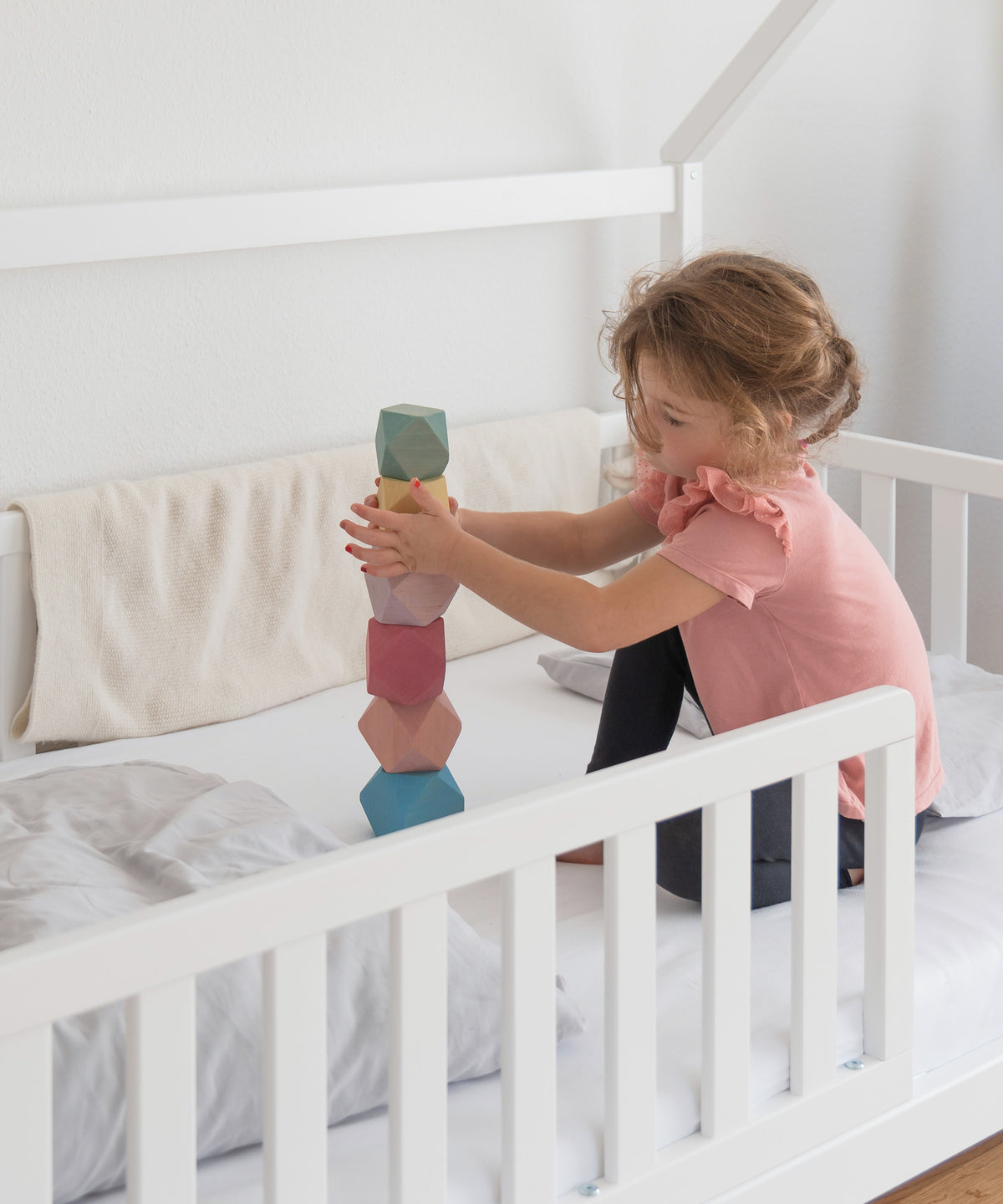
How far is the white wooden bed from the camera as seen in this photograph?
0.60 meters

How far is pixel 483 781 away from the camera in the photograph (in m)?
1.29

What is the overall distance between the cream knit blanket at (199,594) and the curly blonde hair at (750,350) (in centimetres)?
56

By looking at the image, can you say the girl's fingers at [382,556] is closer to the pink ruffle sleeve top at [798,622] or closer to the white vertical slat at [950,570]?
the pink ruffle sleeve top at [798,622]

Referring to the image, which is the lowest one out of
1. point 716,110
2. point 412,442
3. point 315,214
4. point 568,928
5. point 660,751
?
point 568,928

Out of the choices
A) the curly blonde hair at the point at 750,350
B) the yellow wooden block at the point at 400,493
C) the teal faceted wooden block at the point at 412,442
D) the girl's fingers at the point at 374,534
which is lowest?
the girl's fingers at the point at 374,534

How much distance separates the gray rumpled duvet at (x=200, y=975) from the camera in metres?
0.71

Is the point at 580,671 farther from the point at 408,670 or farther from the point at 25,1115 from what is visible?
the point at 25,1115

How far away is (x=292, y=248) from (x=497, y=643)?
0.50 meters

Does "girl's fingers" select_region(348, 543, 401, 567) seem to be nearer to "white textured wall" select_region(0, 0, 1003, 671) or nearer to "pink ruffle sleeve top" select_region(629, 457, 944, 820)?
"pink ruffle sleeve top" select_region(629, 457, 944, 820)

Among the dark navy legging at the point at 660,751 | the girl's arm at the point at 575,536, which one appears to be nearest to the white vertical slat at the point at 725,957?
the dark navy legging at the point at 660,751

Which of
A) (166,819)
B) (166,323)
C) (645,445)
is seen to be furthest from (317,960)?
(166,323)

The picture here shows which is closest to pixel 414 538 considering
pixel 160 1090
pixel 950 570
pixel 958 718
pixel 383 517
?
pixel 383 517

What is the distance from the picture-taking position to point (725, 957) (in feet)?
2.62

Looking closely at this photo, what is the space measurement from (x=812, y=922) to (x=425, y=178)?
1045 millimetres
